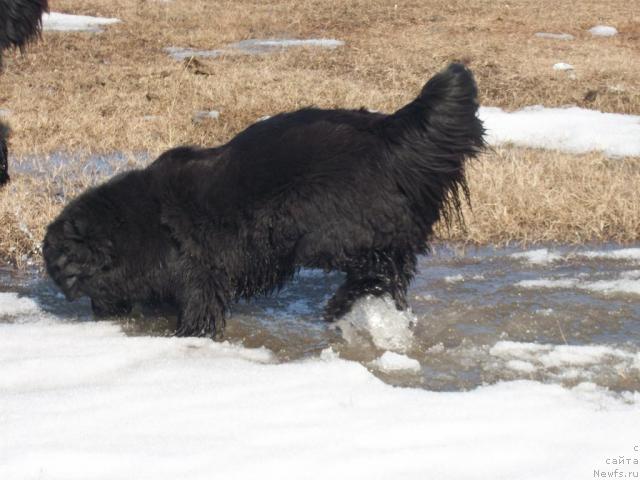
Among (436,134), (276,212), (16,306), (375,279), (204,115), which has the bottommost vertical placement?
(16,306)

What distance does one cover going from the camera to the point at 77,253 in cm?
460

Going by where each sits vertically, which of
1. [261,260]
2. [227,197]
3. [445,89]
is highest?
[445,89]

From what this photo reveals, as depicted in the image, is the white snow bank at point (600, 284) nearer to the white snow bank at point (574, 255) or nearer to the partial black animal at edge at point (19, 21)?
the white snow bank at point (574, 255)

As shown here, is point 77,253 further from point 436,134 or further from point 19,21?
point 19,21

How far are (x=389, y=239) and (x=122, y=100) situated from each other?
21.9 feet

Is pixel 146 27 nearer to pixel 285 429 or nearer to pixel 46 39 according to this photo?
pixel 46 39

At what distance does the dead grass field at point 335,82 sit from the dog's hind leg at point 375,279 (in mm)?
1642

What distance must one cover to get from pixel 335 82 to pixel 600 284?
6520mm

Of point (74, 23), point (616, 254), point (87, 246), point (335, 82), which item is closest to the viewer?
point (87, 246)

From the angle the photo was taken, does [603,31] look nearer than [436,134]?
No

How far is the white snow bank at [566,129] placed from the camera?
848 cm

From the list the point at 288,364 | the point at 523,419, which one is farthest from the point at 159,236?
the point at 523,419

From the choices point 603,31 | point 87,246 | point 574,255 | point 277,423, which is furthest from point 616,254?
point 603,31

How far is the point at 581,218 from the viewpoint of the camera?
6172mm
